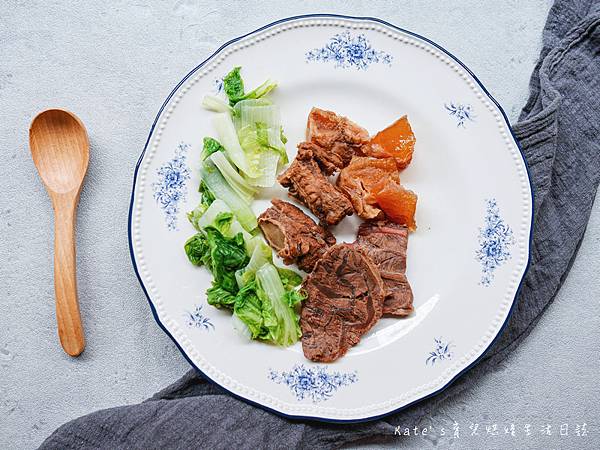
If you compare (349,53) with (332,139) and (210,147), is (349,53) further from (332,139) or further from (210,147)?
(210,147)

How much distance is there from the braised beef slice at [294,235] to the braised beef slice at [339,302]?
10cm

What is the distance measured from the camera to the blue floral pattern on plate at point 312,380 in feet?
13.6

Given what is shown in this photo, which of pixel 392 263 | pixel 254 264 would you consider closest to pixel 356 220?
pixel 392 263

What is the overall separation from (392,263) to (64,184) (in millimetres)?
→ 2216

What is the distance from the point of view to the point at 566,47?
178 inches

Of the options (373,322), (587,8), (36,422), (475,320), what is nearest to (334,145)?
(373,322)

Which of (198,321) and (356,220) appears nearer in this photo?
(198,321)

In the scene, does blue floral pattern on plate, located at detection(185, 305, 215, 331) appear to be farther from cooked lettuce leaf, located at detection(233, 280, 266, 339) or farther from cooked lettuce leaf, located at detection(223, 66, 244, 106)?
cooked lettuce leaf, located at detection(223, 66, 244, 106)

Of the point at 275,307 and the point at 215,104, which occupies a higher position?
the point at 215,104

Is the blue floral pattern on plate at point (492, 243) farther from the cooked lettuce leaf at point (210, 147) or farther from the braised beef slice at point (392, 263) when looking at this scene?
the cooked lettuce leaf at point (210, 147)

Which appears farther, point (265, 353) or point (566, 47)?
point (566, 47)

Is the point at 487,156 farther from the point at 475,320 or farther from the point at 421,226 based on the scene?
the point at 475,320

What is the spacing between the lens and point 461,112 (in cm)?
438

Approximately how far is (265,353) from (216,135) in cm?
144
